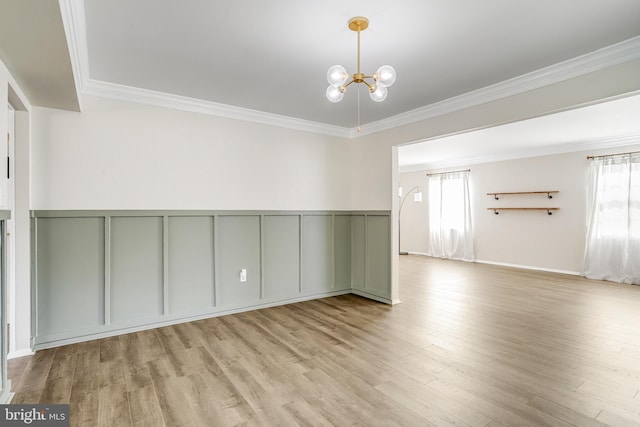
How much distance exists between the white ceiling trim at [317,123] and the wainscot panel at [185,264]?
3.99ft

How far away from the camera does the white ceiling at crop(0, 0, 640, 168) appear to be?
6.77ft

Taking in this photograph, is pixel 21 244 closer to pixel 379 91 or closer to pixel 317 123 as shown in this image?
pixel 379 91

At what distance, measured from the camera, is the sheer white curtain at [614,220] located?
5832 millimetres

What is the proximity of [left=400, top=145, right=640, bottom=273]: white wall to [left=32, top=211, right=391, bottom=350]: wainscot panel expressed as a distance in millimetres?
4487

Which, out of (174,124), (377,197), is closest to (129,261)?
(174,124)

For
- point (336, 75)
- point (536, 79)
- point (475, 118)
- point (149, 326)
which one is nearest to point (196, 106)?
point (336, 75)

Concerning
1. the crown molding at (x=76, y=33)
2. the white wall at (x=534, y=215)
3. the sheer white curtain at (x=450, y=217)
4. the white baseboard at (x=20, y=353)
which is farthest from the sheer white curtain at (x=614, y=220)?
the white baseboard at (x=20, y=353)

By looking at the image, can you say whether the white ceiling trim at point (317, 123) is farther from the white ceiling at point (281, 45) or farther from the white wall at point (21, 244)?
the white wall at point (21, 244)

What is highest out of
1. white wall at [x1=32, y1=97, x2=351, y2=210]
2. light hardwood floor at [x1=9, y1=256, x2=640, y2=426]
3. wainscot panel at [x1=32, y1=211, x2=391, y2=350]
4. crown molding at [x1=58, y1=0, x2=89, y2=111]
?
crown molding at [x1=58, y1=0, x2=89, y2=111]

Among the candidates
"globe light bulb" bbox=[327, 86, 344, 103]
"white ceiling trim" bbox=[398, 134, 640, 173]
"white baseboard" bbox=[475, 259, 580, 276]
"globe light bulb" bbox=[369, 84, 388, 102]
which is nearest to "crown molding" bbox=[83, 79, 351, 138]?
"globe light bulb" bbox=[327, 86, 344, 103]

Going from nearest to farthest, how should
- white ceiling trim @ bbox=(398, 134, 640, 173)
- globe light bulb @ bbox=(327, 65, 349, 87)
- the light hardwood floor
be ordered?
the light hardwood floor → globe light bulb @ bbox=(327, 65, 349, 87) → white ceiling trim @ bbox=(398, 134, 640, 173)

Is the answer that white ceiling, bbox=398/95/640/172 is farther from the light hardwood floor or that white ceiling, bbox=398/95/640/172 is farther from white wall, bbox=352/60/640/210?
the light hardwood floor

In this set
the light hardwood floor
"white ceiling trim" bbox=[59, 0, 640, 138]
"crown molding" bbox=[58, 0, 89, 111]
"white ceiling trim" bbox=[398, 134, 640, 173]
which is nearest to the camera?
"crown molding" bbox=[58, 0, 89, 111]

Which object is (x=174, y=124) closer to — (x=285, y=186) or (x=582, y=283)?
(x=285, y=186)
